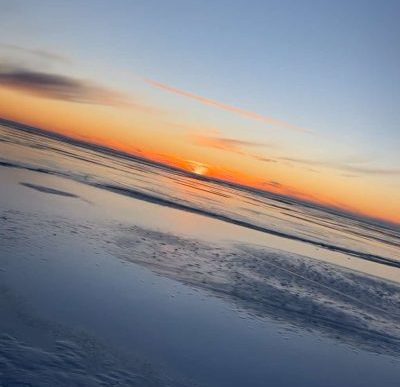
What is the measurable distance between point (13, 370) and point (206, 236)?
566 inches

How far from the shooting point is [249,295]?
1124 centimetres

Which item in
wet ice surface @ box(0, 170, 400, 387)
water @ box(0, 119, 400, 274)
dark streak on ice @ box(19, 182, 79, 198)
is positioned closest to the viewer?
wet ice surface @ box(0, 170, 400, 387)

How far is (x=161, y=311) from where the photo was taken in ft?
26.9

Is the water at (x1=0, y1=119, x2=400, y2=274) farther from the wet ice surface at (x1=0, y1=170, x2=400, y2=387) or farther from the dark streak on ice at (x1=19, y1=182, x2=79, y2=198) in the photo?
the wet ice surface at (x1=0, y1=170, x2=400, y2=387)

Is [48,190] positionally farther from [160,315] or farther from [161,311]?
[160,315]

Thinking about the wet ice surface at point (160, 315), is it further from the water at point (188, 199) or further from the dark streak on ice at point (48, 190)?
the water at point (188, 199)

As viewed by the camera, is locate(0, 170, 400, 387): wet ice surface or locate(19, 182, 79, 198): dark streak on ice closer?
locate(0, 170, 400, 387): wet ice surface

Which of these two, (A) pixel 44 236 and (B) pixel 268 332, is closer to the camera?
(B) pixel 268 332

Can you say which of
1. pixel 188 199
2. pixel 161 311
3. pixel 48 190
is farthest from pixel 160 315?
pixel 188 199

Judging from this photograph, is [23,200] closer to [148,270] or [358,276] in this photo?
[148,270]

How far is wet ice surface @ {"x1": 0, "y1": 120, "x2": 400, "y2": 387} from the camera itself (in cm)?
578

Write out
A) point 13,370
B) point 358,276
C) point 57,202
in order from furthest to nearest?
point 358,276 → point 57,202 → point 13,370

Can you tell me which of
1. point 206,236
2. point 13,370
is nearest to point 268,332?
point 13,370

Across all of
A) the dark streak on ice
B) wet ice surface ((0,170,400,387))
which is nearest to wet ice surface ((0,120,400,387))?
wet ice surface ((0,170,400,387))
